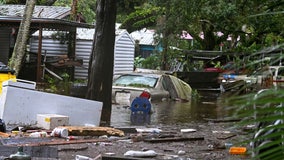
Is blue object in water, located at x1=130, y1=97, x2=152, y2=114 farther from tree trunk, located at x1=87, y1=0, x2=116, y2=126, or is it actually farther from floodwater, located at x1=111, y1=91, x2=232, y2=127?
tree trunk, located at x1=87, y1=0, x2=116, y2=126

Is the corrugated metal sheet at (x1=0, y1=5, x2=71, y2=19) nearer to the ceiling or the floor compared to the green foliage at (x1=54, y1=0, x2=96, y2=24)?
nearer to the floor

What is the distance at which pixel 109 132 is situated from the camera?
462 inches

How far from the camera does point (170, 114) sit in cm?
1838

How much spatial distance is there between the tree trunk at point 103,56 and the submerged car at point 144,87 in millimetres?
2202

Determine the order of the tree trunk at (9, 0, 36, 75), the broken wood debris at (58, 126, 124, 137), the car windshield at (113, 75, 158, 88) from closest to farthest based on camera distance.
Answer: the broken wood debris at (58, 126, 124, 137)
the tree trunk at (9, 0, 36, 75)
the car windshield at (113, 75, 158, 88)

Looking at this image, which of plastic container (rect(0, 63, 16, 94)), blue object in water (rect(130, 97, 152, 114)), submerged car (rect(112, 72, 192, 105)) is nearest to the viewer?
plastic container (rect(0, 63, 16, 94))

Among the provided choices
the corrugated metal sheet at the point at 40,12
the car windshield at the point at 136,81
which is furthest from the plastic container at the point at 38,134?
the corrugated metal sheet at the point at 40,12

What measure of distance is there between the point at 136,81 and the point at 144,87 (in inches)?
23.3

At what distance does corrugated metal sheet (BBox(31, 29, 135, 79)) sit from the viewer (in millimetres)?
31312

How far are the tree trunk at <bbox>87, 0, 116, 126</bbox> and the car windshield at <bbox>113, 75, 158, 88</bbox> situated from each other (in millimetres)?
3961

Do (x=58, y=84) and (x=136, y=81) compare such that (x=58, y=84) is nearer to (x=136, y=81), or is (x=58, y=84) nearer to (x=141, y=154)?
(x=136, y=81)

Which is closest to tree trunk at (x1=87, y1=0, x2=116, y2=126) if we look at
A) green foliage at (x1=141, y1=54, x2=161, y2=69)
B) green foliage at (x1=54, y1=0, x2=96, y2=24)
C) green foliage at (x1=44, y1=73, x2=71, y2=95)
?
green foliage at (x1=44, y1=73, x2=71, y2=95)

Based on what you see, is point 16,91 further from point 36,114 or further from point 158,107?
point 158,107

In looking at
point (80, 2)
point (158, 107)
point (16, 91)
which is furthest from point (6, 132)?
point (80, 2)
